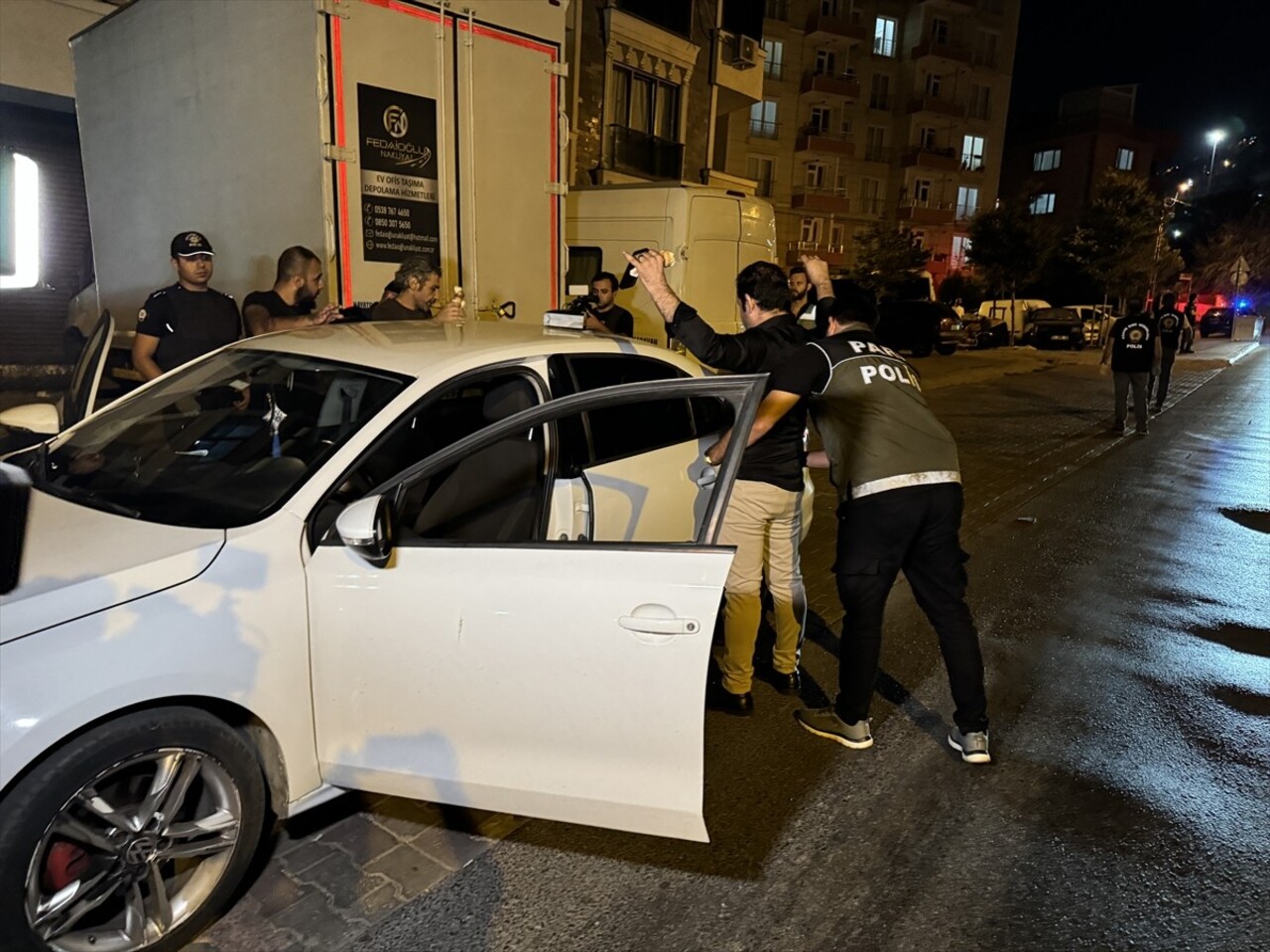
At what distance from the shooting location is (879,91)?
42.4 m

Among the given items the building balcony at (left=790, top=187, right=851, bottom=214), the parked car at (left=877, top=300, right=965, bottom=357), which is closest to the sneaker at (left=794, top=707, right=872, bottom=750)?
the parked car at (left=877, top=300, right=965, bottom=357)

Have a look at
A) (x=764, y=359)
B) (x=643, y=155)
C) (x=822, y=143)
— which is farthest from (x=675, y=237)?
(x=822, y=143)

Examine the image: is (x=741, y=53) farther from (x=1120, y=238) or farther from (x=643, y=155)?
(x=1120, y=238)

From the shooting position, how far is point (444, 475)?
2.97 meters

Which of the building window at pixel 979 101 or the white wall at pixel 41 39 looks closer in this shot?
the white wall at pixel 41 39

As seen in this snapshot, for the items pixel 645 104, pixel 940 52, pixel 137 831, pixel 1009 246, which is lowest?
pixel 137 831

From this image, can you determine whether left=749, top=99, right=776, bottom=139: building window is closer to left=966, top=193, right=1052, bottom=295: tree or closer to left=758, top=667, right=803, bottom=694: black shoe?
left=966, top=193, right=1052, bottom=295: tree

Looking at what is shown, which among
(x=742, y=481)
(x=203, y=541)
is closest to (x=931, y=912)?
(x=742, y=481)

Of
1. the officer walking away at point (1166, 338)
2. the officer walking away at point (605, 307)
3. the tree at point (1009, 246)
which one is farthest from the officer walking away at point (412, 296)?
the tree at point (1009, 246)

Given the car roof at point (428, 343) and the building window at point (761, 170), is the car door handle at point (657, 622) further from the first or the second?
the building window at point (761, 170)

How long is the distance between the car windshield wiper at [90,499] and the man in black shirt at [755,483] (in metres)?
1.90

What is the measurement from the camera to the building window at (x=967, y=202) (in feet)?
149

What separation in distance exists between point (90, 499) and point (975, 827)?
3086mm

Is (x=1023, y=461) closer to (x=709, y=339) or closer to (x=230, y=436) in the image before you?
(x=709, y=339)
